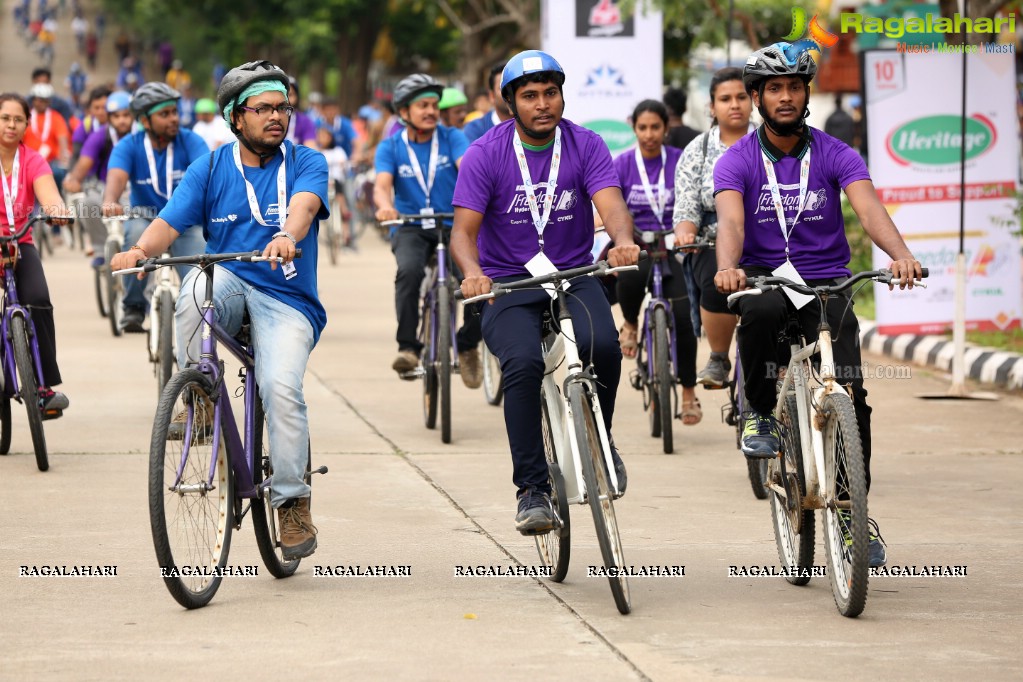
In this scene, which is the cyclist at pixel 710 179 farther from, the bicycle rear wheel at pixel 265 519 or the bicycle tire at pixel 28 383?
the bicycle tire at pixel 28 383

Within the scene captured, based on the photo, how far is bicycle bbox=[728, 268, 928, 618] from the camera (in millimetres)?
A: 5891

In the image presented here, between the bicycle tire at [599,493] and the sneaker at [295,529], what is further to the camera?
the sneaker at [295,529]

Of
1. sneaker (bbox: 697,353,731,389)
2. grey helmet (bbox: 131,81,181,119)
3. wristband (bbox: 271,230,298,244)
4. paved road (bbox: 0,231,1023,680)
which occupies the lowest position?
paved road (bbox: 0,231,1023,680)

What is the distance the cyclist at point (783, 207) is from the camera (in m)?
6.62

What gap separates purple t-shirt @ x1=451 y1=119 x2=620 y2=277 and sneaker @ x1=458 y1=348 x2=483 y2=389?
4.40 metres

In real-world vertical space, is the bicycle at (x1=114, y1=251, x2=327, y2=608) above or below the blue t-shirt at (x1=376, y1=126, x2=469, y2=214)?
below

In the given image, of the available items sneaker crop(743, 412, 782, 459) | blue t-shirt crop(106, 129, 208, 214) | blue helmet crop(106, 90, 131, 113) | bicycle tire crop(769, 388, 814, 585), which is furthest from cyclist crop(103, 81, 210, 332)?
bicycle tire crop(769, 388, 814, 585)

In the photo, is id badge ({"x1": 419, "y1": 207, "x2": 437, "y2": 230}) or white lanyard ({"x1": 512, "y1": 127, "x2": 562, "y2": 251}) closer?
white lanyard ({"x1": 512, "y1": 127, "x2": 562, "y2": 251})

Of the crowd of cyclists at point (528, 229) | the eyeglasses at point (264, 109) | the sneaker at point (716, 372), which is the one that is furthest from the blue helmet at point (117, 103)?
the eyeglasses at point (264, 109)

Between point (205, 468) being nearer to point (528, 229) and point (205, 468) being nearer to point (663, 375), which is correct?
point (528, 229)

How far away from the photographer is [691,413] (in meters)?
10.1

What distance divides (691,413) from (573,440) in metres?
4.09

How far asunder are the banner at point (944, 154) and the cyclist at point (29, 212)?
22.5 ft

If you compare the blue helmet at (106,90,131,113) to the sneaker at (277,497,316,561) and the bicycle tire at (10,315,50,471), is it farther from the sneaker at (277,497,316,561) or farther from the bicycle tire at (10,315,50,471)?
the sneaker at (277,497,316,561)
